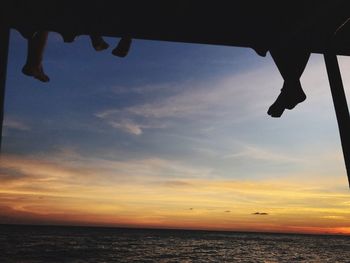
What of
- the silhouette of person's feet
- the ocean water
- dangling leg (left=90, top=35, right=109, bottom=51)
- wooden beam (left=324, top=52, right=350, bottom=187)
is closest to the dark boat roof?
dangling leg (left=90, top=35, right=109, bottom=51)

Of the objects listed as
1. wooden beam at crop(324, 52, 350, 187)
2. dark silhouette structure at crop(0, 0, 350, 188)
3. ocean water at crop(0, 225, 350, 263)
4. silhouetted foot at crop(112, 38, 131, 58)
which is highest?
dark silhouette structure at crop(0, 0, 350, 188)

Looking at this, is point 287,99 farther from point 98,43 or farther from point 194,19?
point 98,43

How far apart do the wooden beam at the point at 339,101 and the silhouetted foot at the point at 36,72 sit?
2.28 meters

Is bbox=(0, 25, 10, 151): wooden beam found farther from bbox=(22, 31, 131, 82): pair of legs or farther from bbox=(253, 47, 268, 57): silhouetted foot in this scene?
bbox=(253, 47, 268, 57): silhouetted foot

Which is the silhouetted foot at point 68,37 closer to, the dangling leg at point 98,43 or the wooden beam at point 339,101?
the dangling leg at point 98,43

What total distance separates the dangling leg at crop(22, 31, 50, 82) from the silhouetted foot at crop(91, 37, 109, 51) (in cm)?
35

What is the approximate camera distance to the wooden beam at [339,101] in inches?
101

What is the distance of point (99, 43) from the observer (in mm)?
2531

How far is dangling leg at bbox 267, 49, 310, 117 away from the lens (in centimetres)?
268

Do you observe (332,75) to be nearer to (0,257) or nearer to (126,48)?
(126,48)

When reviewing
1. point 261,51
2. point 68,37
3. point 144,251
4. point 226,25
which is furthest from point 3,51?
point 144,251

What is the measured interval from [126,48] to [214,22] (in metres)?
0.67

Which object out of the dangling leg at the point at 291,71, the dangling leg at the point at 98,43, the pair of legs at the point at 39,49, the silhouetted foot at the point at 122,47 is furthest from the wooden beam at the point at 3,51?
the dangling leg at the point at 291,71

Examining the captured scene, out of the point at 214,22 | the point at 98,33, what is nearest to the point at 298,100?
the point at 214,22
